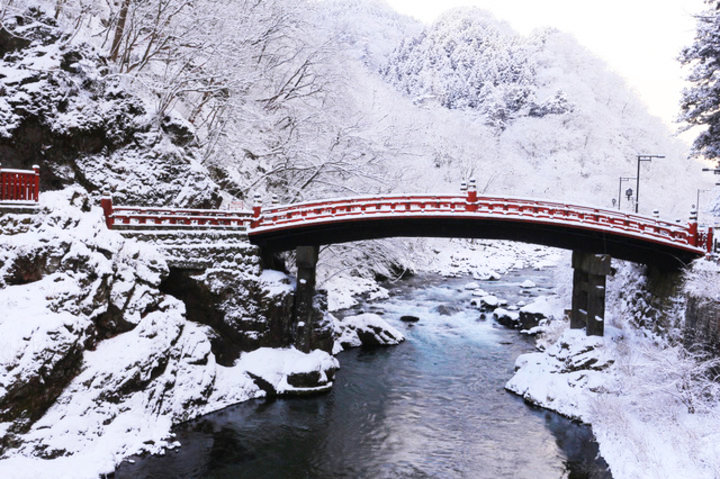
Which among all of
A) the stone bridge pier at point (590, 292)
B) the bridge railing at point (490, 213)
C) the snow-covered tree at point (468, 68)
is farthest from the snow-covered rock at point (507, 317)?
the snow-covered tree at point (468, 68)

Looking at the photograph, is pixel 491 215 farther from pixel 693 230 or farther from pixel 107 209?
pixel 107 209

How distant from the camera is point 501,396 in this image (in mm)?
21547

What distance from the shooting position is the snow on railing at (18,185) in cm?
1585

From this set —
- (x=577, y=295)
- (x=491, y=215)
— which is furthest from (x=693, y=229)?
(x=491, y=215)

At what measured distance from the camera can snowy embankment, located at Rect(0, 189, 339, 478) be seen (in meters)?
13.9

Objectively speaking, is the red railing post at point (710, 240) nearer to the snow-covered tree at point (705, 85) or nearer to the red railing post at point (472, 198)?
the snow-covered tree at point (705, 85)

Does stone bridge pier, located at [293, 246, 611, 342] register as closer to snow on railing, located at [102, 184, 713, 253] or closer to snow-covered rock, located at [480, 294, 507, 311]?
snow on railing, located at [102, 184, 713, 253]

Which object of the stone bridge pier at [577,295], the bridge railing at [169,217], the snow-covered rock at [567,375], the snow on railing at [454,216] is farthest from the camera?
the stone bridge pier at [577,295]

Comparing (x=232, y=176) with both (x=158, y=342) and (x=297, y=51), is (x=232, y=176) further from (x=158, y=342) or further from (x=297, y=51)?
(x=158, y=342)

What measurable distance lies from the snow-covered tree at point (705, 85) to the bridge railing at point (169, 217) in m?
18.9

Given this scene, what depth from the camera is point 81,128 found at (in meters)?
21.0

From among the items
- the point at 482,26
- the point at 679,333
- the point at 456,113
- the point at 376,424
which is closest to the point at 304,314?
the point at 376,424

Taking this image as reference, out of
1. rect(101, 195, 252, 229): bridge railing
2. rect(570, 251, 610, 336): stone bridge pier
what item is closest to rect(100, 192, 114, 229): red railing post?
rect(101, 195, 252, 229): bridge railing

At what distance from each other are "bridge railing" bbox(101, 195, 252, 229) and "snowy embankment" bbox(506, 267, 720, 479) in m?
13.3
